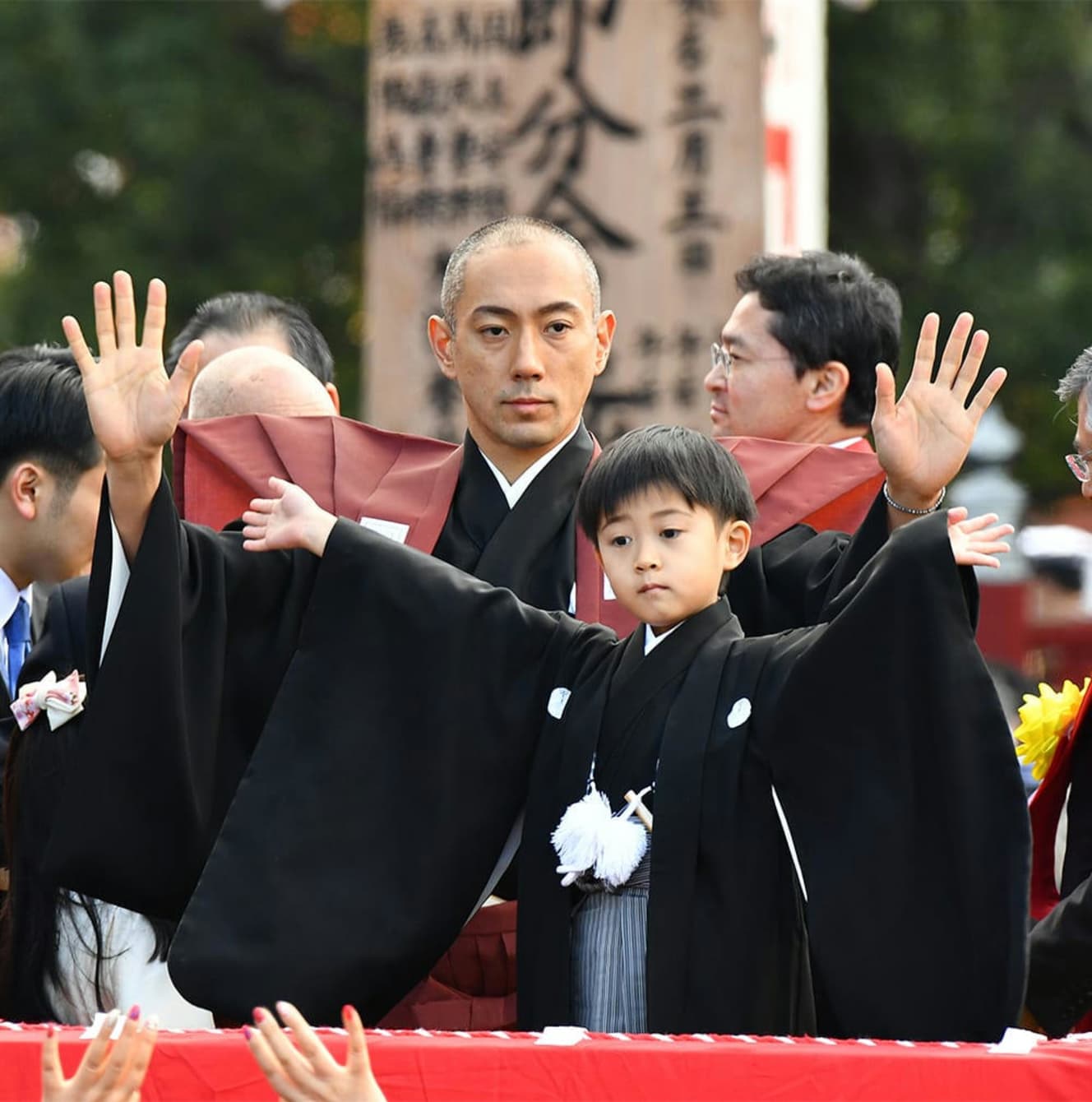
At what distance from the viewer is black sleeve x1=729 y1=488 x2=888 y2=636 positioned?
3.60 m

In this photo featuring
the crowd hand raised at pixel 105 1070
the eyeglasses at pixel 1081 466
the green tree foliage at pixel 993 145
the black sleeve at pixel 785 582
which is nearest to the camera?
the crowd hand raised at pixel 105 1070

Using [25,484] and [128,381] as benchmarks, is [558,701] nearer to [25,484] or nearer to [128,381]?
[128,381]

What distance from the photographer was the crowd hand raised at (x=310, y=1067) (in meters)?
2.36

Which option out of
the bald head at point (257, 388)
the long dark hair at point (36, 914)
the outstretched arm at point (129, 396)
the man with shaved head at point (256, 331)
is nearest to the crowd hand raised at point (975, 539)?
the outstretched arm at point (129, 396)

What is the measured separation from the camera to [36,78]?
1305cm

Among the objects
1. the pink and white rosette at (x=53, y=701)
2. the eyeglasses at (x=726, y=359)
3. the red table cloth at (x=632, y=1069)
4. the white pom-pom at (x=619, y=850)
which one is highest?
→ the eyeglasses at (x=726, y=359)

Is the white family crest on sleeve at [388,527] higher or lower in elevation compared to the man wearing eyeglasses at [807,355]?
lower

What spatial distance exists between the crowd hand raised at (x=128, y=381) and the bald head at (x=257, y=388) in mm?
990

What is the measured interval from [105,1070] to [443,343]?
1976 mm

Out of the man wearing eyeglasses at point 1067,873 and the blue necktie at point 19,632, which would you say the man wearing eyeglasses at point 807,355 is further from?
the blue necktie at point 19,632

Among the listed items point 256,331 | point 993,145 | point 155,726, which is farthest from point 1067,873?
point 993,145

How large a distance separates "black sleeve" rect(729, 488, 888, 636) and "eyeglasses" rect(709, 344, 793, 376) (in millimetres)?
815

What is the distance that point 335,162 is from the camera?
527 inches

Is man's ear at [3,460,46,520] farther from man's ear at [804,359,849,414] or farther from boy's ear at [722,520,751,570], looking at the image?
man's ear at [804,359,849,414]
